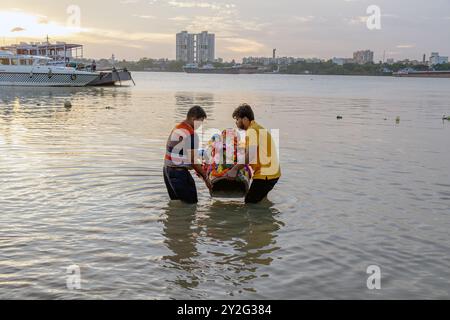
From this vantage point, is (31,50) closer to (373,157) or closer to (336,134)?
(336,134)

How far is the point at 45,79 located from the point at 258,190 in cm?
5463

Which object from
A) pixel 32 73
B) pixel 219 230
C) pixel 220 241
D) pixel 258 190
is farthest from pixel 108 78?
pixel 220 241

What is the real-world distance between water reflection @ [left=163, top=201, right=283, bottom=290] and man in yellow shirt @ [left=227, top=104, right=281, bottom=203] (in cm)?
40

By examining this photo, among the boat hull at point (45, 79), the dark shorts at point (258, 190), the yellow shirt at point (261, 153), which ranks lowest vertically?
the dark shorts at point (258, 190)

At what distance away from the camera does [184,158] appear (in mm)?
9789

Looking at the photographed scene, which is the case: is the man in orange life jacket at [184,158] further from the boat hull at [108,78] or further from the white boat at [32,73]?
the boat hull at [108,78]

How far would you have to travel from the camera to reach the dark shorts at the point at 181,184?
9.95 metres

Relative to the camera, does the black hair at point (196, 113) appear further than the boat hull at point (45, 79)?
No

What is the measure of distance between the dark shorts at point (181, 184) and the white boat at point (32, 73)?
2108 inches

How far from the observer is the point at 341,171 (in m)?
14.3

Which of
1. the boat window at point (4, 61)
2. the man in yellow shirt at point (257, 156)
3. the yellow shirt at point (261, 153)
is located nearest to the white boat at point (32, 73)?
the boat window at point (4, 61)

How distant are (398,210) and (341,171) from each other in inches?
158

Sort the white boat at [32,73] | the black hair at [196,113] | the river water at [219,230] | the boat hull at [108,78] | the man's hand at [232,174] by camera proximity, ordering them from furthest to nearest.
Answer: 1. the boat hull at [108,78]
2. the white boat at [32,73]
3. the man's hand at [232,174]
4. the black hair at [196,113]
5. the river water at [219,230]
